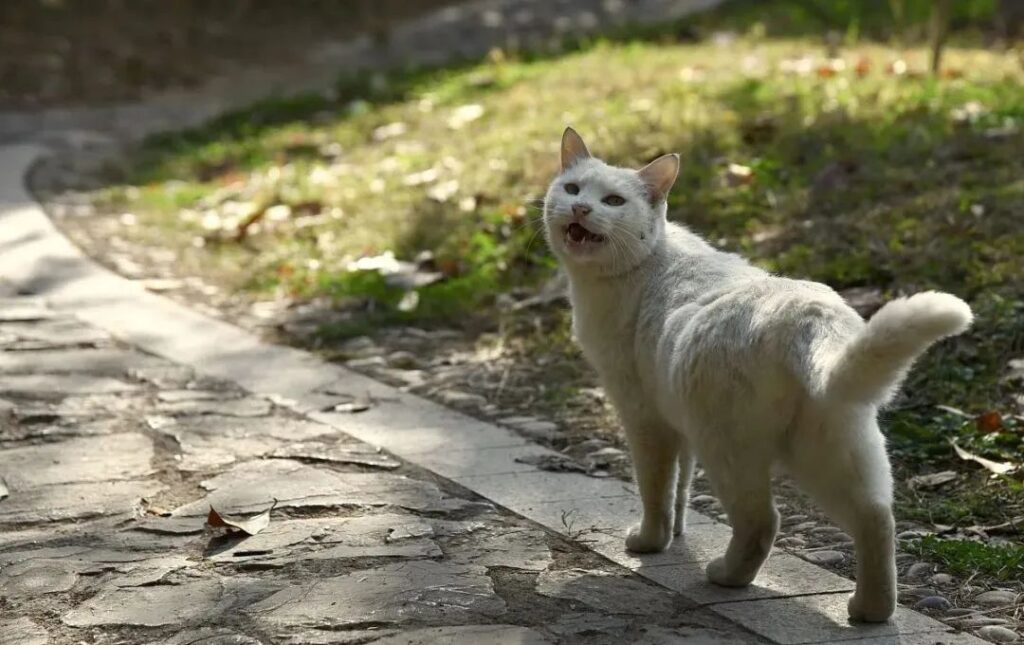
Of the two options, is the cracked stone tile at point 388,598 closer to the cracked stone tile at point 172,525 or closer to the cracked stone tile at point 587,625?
the cracked stone tile at point 587,625

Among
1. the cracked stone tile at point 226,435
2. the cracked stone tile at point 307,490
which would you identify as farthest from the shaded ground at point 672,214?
the cracked stone tile at point 226,435

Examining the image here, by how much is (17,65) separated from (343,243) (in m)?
7.51

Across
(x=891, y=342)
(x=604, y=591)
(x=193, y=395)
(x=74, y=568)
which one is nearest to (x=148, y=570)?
(x=74, y=568)

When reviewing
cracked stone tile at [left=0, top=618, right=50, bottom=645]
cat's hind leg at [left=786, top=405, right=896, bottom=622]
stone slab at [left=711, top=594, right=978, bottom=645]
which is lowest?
stone slab at [left=711, top=594, right=978, bottom=645]

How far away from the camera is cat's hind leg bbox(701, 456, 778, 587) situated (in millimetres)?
3210

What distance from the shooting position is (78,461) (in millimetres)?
4332

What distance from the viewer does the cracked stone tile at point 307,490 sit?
397cm

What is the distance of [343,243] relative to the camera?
23.6 feet

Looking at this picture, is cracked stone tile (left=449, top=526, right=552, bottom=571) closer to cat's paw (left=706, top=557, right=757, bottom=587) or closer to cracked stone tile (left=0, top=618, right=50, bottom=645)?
cat's paw (left=706, top=557, right=757, bottom=587)

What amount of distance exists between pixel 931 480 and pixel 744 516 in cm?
108

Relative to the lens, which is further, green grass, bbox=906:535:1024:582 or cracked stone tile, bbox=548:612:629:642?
green grass, bbox=906:535:1024:582

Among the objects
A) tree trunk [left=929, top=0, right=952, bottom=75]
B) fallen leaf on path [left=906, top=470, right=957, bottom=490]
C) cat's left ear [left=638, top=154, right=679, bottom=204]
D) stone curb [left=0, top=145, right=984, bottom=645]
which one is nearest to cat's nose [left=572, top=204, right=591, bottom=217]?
cat's left ear [left=638, top=154, right=679, bottom=204]

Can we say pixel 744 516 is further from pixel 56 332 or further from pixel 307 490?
pixel 56 332

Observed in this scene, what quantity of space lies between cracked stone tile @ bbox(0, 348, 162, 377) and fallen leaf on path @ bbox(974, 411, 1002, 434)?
10.1 feet
